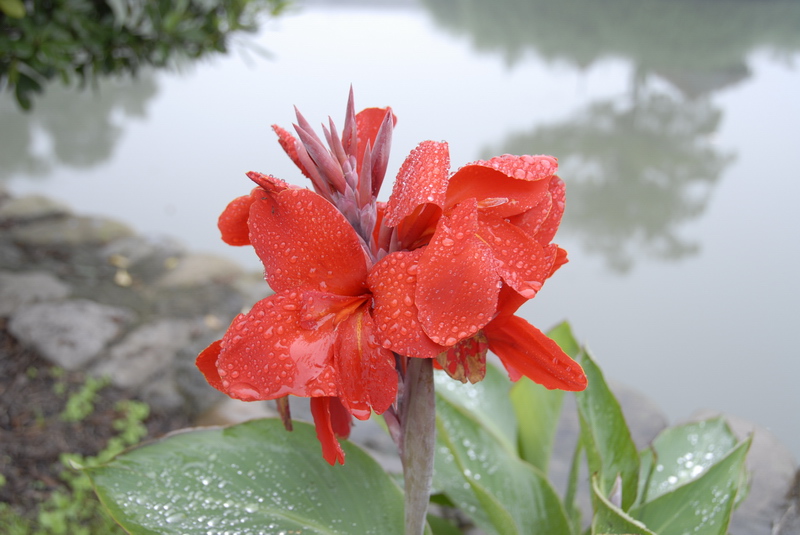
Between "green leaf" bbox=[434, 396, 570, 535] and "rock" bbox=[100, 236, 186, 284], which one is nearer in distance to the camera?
"green leaf" bbox=[434, 396, 570, 535]

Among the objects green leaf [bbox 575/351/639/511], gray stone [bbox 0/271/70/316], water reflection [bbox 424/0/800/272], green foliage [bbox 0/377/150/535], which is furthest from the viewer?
water reflection [bbox 424/0/800/272]

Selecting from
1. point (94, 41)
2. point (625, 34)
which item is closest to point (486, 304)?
point (94, 41)

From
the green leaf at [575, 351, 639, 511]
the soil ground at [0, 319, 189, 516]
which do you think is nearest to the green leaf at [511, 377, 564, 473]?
the green leaf at [575, 351, 639, 511]

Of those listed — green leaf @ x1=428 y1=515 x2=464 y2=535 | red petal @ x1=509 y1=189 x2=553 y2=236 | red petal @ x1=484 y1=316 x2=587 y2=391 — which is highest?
red petal @ x1=509 y1=189 x2=553 y2=236

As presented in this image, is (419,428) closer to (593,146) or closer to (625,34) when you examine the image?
(593,146)

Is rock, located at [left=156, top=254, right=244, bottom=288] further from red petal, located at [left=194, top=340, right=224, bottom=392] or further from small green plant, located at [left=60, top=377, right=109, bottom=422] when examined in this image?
red petal, located at [left=194, top=340, right=224, bottom=392]

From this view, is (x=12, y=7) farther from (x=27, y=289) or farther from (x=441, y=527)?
(x=441, y=527)

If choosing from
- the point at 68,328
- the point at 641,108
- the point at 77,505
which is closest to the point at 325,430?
the point at 77,505
